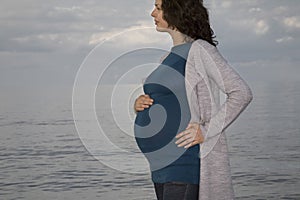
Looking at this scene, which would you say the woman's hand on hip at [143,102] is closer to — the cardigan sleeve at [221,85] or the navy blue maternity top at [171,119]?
the navy blue maternity top at [171,119]

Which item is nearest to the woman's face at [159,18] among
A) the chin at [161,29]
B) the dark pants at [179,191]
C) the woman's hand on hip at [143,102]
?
the chin at [161,29]

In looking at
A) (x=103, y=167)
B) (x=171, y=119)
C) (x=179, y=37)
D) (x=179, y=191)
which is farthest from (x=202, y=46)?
(x=103, y=167)

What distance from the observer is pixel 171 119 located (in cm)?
212

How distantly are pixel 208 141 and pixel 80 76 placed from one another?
54 centimetres

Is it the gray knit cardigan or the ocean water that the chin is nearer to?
the gray knit cardigan

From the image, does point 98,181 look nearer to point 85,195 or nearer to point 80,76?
point 85,195

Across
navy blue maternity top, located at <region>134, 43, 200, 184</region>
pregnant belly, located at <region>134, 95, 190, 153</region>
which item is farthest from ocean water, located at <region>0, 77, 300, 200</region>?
navy blue maternity top, located at <region>134, 43, 200, 184</region>

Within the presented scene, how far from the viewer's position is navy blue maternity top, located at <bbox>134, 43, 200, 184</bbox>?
209 cm

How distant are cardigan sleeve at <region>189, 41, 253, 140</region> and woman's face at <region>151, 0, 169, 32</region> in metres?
0.13

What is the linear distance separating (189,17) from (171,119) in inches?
12.9

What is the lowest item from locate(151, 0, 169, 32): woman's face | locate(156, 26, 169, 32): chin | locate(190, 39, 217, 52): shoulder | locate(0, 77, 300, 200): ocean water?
locate(0, 77, 300, 200): ocean water

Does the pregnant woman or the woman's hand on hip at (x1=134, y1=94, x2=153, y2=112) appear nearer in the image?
the pregnant woman

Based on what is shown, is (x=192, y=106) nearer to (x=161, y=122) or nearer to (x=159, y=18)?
(x=161, y=122)

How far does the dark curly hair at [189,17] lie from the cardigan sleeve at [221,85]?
48 millimetres
